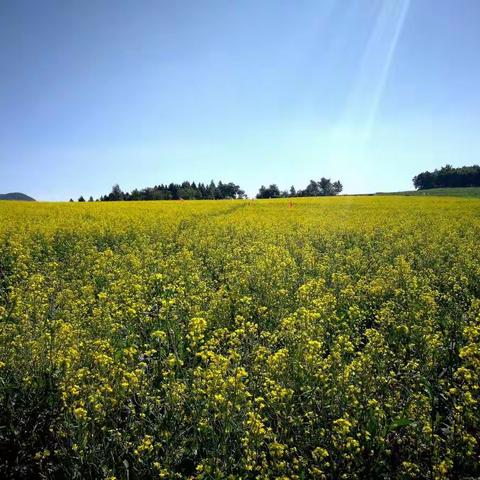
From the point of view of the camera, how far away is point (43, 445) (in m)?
4.02

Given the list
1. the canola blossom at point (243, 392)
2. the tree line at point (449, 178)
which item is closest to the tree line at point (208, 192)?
the tree line at point (449, 178)

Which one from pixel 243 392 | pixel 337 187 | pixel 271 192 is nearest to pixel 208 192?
pixel 271 192

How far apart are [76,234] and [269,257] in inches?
324

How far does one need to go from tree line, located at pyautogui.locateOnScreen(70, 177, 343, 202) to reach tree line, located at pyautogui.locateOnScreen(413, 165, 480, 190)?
25210mm

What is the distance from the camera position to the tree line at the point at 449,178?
95438 mm

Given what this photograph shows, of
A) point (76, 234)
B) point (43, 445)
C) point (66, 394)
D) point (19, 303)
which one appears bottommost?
point (43, 445)

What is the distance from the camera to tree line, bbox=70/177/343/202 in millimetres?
84719

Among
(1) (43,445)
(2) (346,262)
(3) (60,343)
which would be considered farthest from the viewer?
(2) (346,262)

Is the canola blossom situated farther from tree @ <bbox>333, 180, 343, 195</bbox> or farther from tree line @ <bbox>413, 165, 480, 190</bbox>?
tree @ <bbox>333, 180, 343, 195</bbox>

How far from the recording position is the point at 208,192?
11075cm

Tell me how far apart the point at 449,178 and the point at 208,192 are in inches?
2504

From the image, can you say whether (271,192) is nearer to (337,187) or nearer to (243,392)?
(337,187)

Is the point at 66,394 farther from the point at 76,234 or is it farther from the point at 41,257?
the point at 76,234

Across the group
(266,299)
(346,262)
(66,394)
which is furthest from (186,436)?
(346,262)
